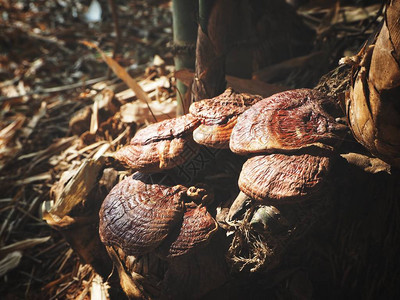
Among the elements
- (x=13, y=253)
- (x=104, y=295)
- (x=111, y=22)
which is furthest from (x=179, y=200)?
(x=111, y=22)

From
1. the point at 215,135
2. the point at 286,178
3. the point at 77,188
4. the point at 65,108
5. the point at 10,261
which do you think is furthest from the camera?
the point at 65,108

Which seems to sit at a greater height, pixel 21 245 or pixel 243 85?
pixel 243 85

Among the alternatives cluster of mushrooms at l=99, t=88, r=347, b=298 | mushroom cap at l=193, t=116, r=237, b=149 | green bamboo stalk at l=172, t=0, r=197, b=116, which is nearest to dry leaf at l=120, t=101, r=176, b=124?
green bamboo stalk at l=172, t=0, r=197, b=116

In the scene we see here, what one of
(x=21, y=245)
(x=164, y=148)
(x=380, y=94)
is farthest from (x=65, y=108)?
(x=380, y=94)

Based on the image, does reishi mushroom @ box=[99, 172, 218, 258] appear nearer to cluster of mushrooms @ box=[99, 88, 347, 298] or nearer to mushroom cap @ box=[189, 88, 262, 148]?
cluster of mushrooms @ box=[99, 88, 347, 298]

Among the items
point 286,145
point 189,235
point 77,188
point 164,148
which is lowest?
point 77,188

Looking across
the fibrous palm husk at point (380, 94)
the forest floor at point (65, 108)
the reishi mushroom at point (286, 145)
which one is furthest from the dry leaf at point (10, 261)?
the fibrous palm husk at point (380, 94)

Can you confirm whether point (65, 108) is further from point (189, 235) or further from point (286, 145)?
point (286, 145)
